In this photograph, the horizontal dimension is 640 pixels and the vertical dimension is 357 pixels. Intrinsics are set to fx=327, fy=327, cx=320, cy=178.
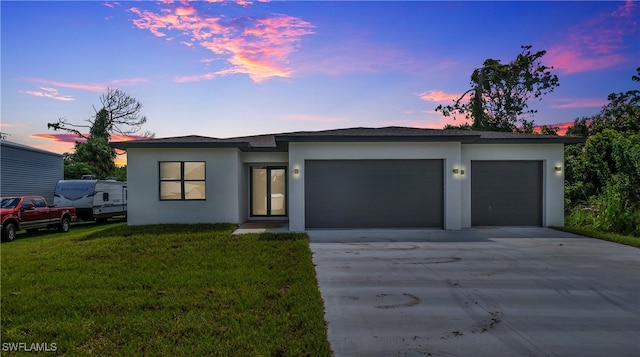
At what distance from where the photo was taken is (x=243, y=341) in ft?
10.5

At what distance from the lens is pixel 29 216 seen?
11.7 metres

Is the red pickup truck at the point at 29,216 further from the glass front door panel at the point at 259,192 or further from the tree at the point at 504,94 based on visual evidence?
the tree at the point at 504,94

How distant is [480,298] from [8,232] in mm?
13592

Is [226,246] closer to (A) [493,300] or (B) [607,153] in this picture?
(A) [493,300]

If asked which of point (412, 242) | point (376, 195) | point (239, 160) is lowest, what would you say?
point (412, 242)

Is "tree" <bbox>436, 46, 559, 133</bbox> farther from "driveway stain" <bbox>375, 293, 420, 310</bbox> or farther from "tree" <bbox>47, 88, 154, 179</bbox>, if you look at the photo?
"tree" <bbox>47, 88, 154, 179</bbox>

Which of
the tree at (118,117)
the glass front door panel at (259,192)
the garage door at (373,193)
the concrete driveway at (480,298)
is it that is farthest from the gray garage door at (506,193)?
the tree at (118,117)

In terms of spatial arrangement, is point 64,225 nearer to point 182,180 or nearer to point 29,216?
point 29,216

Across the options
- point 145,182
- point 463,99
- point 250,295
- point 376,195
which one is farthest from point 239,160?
point 463,99

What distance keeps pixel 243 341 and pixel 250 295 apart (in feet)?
4.18

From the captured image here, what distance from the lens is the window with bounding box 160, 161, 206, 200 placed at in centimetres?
1146

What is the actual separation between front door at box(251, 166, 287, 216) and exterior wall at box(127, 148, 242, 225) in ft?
6.28

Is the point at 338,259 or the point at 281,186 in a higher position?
the point at 281,186

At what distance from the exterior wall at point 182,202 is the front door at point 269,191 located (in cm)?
191
